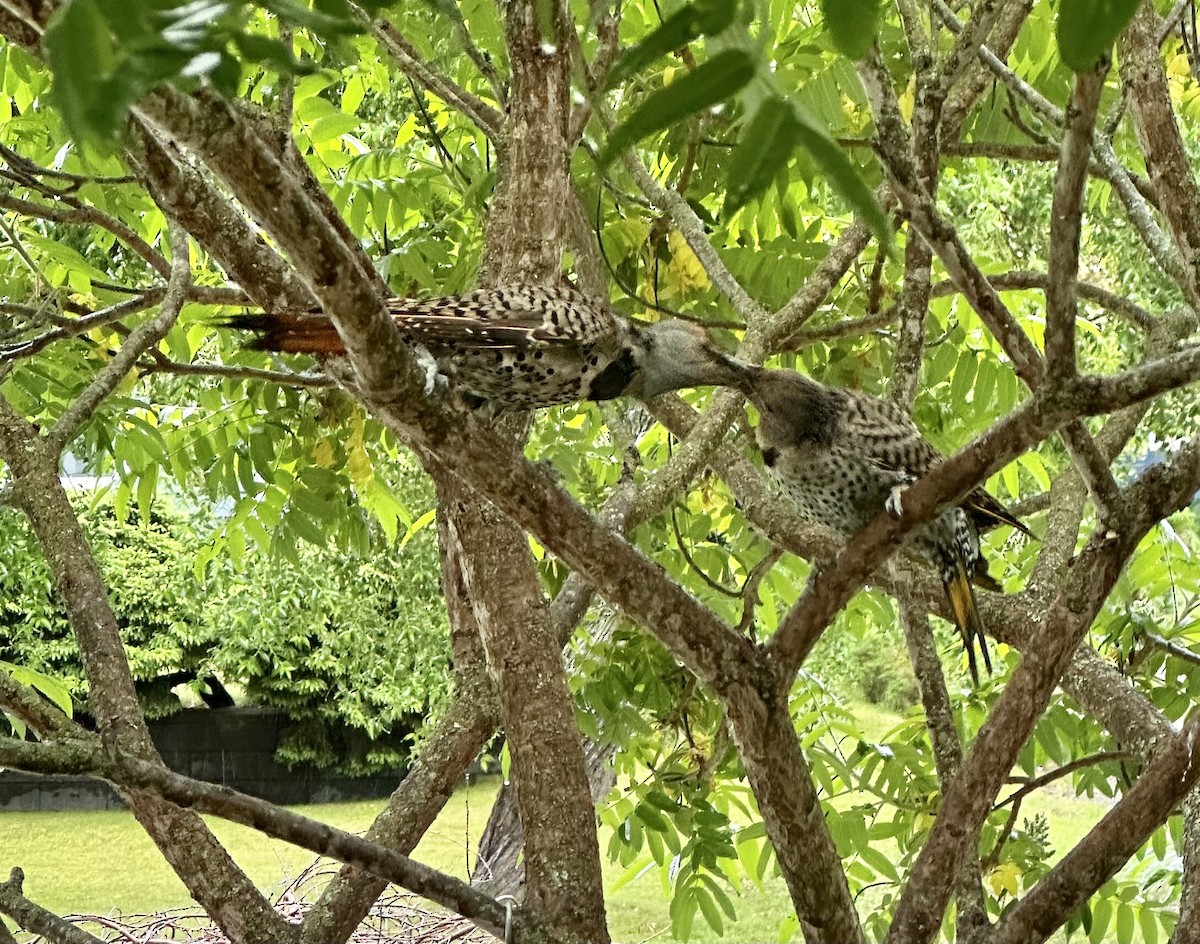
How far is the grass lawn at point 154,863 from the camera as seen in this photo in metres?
3.15

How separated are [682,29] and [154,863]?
3.43m

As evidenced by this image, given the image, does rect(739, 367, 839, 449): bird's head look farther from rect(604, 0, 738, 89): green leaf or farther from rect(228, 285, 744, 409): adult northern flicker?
rect(604, 0, 738, 89): green leaf

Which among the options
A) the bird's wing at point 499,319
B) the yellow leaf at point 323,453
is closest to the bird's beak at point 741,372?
the bird's wing at point 499,319

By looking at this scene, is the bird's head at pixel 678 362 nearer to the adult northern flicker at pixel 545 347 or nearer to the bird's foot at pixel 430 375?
the adult northern flicker at pixel 545 347

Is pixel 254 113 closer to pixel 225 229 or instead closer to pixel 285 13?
pixel 225 229

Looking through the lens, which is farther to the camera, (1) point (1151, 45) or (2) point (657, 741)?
(2) point (657, 741)

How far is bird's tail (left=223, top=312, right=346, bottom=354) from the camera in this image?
1.09 meters

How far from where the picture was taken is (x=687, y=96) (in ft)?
1.25

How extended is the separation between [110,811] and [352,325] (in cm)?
286

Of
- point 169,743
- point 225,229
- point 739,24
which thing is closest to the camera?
point 739,24

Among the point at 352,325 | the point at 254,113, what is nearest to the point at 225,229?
the point at 254,113

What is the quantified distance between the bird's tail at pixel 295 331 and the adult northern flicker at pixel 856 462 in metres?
0.71

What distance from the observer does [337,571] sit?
12.3 feet

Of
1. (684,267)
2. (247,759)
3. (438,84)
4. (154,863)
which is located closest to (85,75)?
(438,84)
